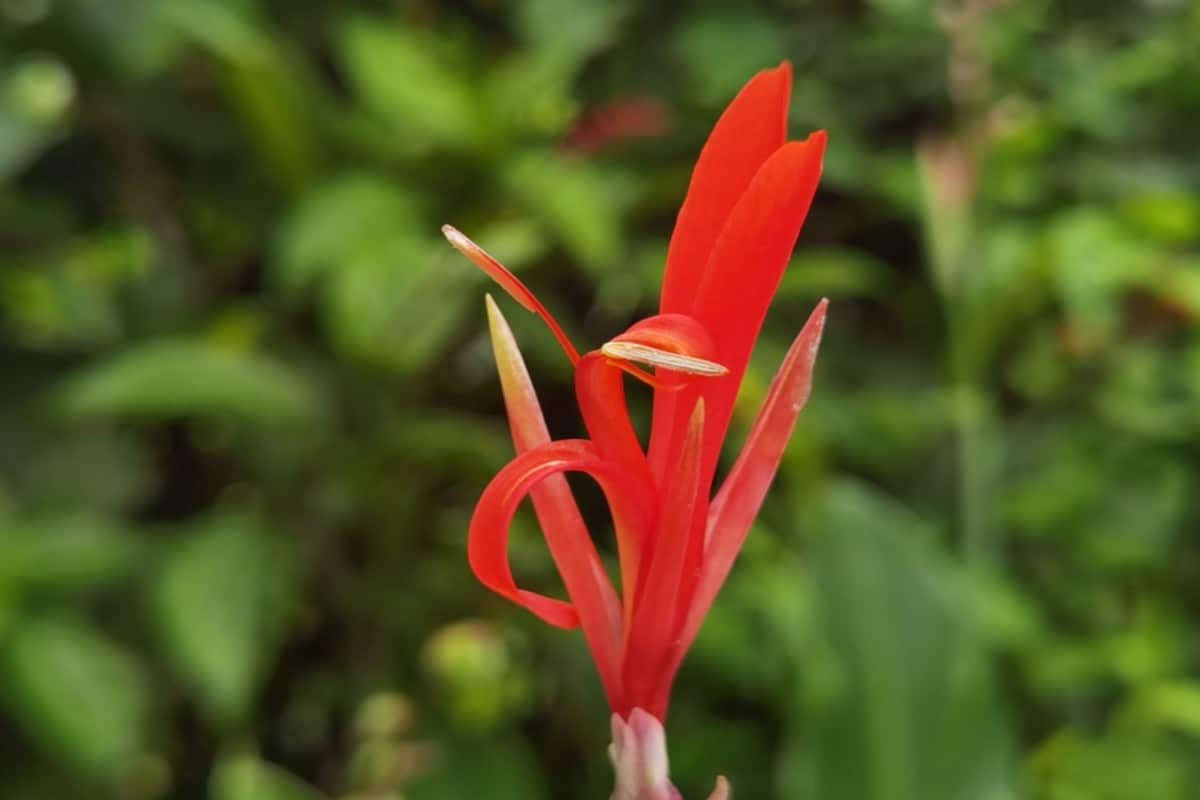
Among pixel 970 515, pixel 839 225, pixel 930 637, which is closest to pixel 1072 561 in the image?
pixel 970 515

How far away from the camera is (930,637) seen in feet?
2.02

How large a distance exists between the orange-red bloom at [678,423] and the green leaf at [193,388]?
449mm

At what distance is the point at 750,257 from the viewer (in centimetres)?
18

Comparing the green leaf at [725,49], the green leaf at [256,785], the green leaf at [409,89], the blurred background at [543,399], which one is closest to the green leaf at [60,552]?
the blurred background at [543,399]

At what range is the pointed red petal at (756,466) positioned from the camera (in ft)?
0.68

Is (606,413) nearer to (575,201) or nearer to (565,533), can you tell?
(565,533)

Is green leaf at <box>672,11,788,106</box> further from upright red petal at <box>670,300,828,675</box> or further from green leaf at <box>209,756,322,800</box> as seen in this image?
upright red petal at <box>670,300,828,675</box>

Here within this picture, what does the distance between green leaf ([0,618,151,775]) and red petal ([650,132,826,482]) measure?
476mm

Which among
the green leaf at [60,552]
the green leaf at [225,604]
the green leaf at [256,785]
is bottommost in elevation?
the green leaf at [256,785]

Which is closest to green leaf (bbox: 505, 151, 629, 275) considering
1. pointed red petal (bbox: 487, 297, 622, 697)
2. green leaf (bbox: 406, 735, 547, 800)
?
green leaf (bbox: 406, 735, 547, 800)

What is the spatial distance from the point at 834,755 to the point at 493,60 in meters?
0.58

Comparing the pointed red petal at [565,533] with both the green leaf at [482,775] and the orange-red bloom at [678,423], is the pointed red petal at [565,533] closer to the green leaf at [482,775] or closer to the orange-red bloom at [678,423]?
the orange-red bloom at [678,423]

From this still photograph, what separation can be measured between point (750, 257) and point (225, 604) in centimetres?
51

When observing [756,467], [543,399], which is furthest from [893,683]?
[756,467]
